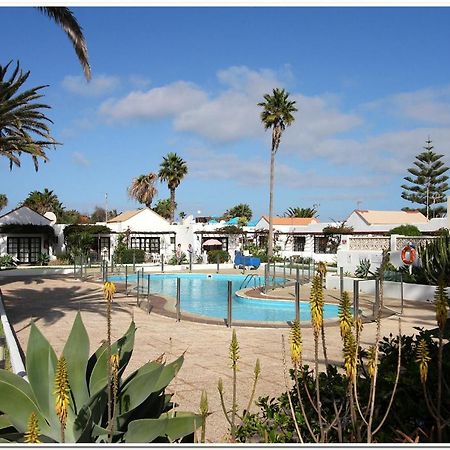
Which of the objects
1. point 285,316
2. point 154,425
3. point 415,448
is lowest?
point 285,316

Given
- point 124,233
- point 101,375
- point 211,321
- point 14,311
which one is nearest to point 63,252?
point 124,233

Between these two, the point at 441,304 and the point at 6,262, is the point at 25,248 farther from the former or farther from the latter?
the point at 441,304

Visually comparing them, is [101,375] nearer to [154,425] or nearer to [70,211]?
[154,425]

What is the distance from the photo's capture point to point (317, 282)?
201 cm

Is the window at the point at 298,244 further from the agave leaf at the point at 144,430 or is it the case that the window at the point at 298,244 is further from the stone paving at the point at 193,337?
the agave leaf at the point at 144,430

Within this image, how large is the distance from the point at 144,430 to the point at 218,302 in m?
15.8

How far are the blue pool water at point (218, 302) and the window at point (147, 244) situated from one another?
43.6 ft

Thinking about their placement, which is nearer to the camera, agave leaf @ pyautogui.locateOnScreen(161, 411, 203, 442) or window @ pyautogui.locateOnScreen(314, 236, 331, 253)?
agave leaf @ pyautogui.locateOnScreen(161, 411, 203, 442)

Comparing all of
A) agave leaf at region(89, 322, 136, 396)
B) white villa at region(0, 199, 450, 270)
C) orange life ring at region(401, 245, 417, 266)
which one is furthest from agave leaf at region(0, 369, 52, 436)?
white villa at region(0, 199, 450, 270)

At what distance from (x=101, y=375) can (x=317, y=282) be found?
6.81 ft

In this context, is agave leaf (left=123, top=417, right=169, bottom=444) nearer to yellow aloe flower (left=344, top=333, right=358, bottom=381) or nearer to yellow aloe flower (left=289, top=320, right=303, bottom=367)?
yellow aloe flower (left=289, top=320, right=303, bottom=367)

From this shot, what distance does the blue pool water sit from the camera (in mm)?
14219

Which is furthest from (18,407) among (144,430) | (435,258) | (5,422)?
(435,258)

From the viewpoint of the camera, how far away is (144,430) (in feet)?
9.32
